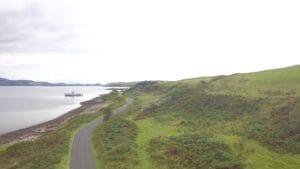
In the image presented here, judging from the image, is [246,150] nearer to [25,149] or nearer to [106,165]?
[106,165]

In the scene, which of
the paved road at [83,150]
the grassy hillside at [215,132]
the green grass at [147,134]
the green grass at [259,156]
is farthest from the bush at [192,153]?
the paved road at [83,150]

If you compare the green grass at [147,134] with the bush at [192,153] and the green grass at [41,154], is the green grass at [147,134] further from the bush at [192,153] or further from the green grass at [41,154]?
the green grass at [41,154]

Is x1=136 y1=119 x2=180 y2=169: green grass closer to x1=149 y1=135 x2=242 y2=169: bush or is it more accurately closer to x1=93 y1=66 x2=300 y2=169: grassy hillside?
x1=93 y1=66 x2=300 y2=169: grassy hillside

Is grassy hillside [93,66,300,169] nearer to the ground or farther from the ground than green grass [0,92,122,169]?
farther from the ground

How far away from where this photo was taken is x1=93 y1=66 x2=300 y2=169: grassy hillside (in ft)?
134

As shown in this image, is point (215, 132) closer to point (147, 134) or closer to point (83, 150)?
point (147, 134)

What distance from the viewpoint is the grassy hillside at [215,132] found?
40.8 m

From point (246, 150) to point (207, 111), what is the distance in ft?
79.7

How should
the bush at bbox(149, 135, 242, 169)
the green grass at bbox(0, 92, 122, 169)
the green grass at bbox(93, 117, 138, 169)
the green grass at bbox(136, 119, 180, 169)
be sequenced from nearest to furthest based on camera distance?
1. the bush at bbox(149, 135, 242, 169)
2. the green grass at bbox(136, 119, 180, 169)
3. the green grass at bbox(93, 117, 138, 169)
4. the green grass at bbox(0, 92, 122, 169)

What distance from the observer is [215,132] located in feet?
171

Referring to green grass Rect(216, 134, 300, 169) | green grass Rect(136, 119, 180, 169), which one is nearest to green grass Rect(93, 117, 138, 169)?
green grass Rect(136, 119, 180, 169)

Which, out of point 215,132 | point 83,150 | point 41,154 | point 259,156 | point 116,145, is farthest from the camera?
point 215,132

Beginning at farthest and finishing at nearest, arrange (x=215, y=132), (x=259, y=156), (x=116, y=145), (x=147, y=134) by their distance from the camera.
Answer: (x=147, y=134), (x=215, y=132), (x=116, y=145), (x=259, y=156)

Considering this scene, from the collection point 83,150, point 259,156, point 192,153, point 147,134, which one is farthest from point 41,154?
point 259,156
